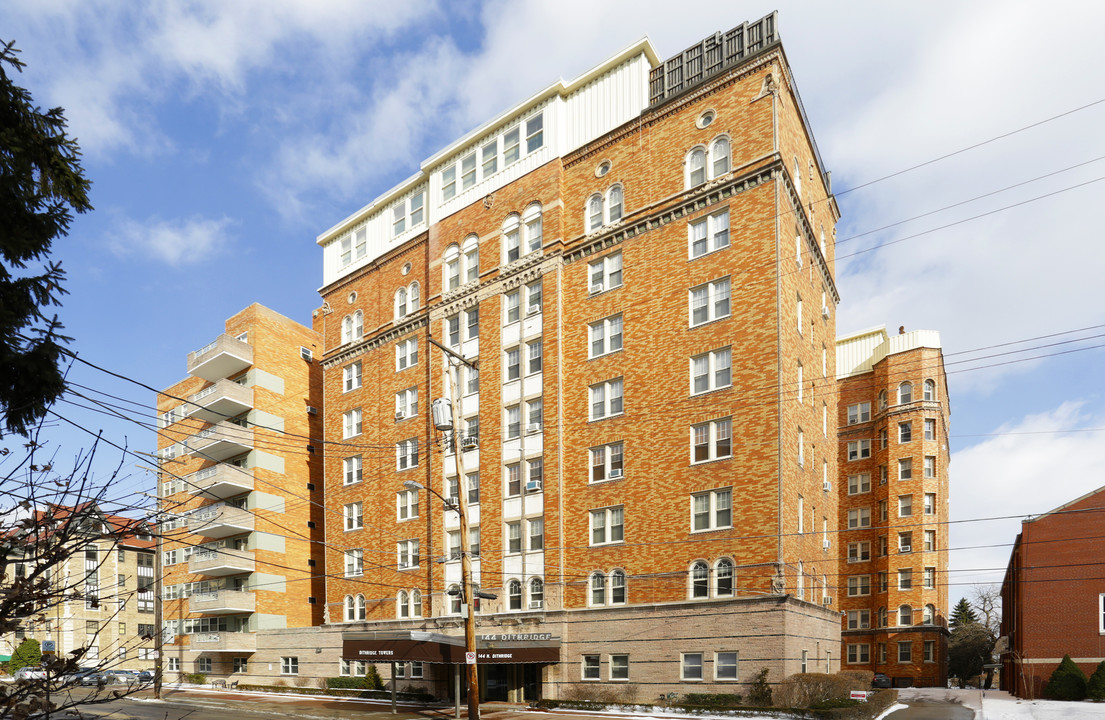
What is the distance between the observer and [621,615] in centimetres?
3384

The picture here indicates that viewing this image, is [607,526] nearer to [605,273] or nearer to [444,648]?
[444,648]

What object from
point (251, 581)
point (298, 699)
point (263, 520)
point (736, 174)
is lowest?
point (298, 699)

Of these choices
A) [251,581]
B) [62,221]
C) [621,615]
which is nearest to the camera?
[62,221]

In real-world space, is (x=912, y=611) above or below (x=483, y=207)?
below

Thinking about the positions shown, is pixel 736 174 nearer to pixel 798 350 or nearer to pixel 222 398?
pixel 798 350

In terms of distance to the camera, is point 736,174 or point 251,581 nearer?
point 736,174

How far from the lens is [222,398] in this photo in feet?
180

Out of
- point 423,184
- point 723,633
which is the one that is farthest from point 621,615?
point 423,184

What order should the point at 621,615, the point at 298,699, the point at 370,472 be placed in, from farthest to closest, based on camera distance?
1. the point at 370,472
2. the point at 298,699
3. the point at 621,615

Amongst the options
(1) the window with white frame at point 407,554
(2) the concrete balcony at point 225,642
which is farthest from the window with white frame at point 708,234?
(2) the concrete balcony at point 225,642

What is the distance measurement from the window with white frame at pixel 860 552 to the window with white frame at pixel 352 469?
3612cm

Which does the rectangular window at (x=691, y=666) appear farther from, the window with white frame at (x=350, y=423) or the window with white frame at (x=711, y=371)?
the window with white frame at (x=350, y=423)

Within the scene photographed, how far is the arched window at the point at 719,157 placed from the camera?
116 feet

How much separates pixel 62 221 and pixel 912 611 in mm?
58892
